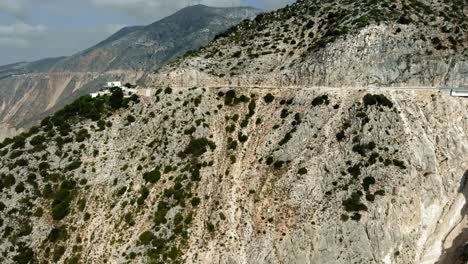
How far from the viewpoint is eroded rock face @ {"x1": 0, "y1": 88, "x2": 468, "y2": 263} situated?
50.1 metres

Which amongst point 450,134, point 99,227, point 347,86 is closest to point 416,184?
point 450,134

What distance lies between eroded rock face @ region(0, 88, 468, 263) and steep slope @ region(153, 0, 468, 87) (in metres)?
4.74

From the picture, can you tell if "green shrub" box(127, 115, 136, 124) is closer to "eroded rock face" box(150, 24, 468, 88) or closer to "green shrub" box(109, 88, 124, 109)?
"green shrub" box(109, 88, 124, 109)

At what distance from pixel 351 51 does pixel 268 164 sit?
23805mm

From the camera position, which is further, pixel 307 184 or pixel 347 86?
pixel 347 86

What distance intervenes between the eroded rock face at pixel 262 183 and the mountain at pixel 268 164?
6.6 inches

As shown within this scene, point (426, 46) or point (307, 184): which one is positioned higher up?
point (426, 46)

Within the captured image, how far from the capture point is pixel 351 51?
65.4 m

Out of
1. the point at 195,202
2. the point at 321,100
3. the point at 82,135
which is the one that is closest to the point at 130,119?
the point at 82,135

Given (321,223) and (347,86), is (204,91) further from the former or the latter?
(321,223)

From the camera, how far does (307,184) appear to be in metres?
53.1

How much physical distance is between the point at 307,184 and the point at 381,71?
78.1 ft

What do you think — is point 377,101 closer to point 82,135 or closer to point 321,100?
point 321,100

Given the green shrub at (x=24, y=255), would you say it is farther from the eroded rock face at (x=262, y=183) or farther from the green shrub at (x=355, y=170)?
the green shrub at (x=355, y=170)
